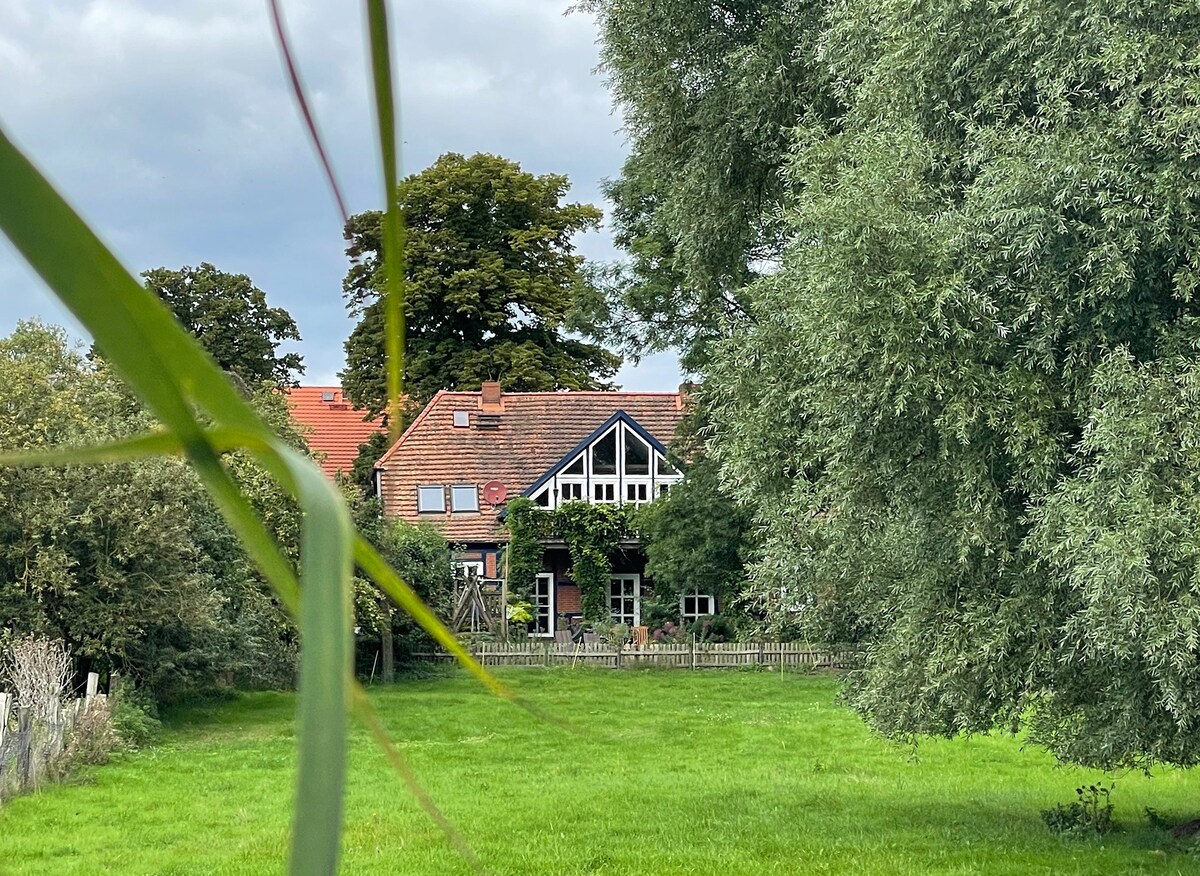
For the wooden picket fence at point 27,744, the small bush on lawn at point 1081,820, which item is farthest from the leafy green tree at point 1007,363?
the wooden picket fence at point 27,744

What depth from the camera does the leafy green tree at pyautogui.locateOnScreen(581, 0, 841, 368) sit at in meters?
10.2

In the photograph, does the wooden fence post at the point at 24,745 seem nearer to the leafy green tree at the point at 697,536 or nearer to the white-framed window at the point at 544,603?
the leafy green tree at the point at 697,536

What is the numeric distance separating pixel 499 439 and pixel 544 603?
3762mm

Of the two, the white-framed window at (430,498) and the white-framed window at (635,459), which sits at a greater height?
the white-framed window at (635,459)

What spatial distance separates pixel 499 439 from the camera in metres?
29.7

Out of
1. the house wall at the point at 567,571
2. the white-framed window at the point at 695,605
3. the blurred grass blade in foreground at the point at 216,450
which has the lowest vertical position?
the blurred grass blade in foreground at the point at 216,450

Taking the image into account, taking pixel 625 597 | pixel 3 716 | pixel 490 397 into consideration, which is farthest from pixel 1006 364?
pixel 490 397

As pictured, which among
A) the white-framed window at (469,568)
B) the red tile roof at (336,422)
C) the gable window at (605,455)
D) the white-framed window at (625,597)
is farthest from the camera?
the red tile roof at (336,422)

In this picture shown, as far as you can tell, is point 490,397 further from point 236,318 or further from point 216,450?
point 216,450

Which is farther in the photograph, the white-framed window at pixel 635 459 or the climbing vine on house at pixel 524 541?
the white-framed window at pixel 635 459

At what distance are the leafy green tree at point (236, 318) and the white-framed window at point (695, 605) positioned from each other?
2381 centimetres

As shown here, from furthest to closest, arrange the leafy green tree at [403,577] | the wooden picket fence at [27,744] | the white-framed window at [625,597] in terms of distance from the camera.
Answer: the white-framed window at [625,597] < the leafy green tree at [403,577] < the wooden picket fence at [27,744]

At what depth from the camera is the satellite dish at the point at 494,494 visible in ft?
94.8

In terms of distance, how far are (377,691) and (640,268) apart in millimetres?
7323
